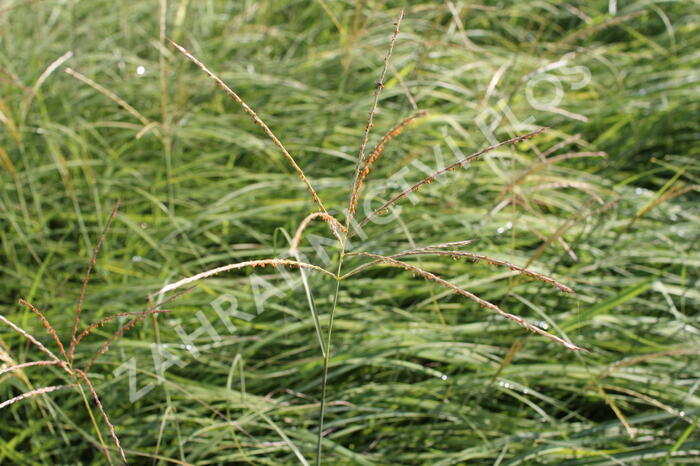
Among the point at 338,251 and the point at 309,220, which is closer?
the point at 309,220

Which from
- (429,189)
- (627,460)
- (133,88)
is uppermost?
(133,88)

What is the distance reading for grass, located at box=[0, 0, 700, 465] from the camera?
168 centimetres

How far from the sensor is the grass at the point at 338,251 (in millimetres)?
1676

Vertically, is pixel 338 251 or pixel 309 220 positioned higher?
pixel 309 220

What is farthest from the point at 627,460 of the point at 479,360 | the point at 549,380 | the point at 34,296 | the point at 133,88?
the point at 133,88

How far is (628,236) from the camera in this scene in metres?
2.27

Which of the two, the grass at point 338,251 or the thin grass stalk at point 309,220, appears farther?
the grass at point 338,251

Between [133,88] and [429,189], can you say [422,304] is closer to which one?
[429,189]

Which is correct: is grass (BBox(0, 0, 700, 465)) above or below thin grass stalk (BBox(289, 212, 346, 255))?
below

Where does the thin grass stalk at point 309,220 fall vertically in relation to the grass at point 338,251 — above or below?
above

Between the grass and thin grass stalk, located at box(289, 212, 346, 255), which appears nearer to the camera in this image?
thin grass stalk, located at box(289, 212, 346, 255)

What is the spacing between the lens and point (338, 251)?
204cm

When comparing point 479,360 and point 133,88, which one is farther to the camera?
point 133,88

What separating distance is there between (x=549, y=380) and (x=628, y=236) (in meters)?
0.72
